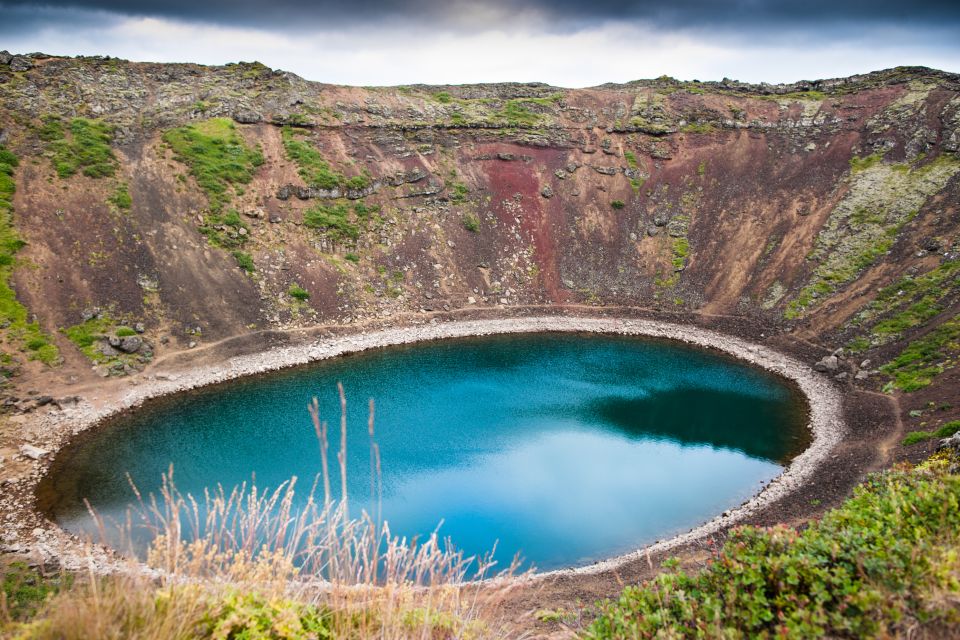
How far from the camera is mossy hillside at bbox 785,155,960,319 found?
143 ft

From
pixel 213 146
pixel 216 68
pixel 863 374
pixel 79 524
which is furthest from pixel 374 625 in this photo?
pixel 216 68

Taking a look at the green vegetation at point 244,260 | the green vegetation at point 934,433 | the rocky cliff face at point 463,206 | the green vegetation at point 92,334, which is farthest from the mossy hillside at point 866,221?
the green vegetation at point 92,334

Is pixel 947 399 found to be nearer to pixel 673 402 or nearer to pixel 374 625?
pixel 673 402

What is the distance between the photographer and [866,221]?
152 ft

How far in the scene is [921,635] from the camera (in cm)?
568

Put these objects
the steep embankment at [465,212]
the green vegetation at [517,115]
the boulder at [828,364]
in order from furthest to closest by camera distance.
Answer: the green vegetation at [517,115] → the boulder at [828,364] → the steep embankment at [465,212]

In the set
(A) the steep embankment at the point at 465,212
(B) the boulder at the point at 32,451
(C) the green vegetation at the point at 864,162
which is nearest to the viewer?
(B) the boulder at the point at 32,451

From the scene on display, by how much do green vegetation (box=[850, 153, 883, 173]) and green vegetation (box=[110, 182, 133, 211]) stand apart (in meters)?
61.2

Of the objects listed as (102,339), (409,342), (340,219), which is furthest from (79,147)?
(409,342)

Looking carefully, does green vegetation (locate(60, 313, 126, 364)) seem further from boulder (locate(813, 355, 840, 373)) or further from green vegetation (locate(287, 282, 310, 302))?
boulder (locate(813, 355, 840, 373))

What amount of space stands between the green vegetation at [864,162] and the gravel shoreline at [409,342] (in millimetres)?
21995

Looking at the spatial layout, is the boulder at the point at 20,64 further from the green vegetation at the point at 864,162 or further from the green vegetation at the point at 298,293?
the green vegetation at the point at 864,162

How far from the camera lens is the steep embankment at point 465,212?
36688 mm

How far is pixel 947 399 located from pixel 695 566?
18341 mm
